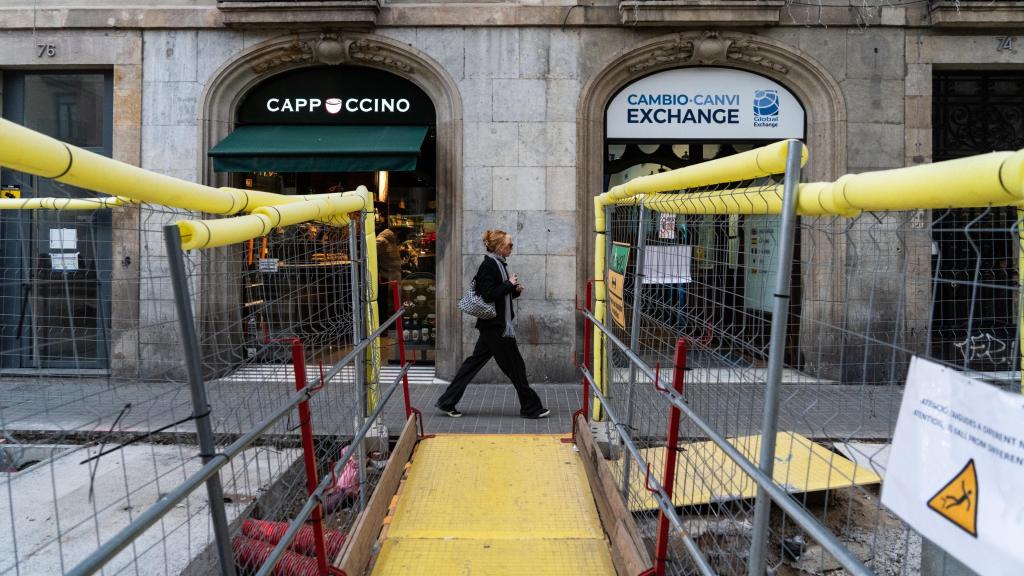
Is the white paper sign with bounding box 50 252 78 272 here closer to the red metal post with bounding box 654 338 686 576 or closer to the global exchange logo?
the red metal post with bounding box 654 338 686 576

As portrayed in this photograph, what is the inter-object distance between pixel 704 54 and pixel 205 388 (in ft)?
27.1

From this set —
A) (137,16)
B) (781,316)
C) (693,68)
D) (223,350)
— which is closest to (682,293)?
(781,316)

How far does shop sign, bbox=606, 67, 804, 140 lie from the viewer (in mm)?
9500

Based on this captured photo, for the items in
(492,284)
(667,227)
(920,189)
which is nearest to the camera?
(920,189)

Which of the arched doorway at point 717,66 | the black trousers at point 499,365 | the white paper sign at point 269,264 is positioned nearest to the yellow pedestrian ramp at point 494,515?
the black trousers at point 499,365

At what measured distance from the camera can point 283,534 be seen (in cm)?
323

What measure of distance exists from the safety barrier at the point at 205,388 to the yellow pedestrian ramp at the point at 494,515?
411 millimetres

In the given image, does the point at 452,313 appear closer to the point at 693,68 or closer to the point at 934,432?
the point at 693,68

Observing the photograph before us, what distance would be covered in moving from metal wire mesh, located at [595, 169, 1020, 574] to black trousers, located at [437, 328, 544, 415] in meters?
1.42

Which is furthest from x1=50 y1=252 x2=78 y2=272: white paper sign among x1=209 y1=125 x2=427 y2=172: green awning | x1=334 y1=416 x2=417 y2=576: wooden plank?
x1=209 y1=125 x2=427 y2=172: green awning

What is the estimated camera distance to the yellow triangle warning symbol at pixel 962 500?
135 cm

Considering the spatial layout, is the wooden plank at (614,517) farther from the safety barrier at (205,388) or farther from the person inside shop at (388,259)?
the person inside shop at (388,259)

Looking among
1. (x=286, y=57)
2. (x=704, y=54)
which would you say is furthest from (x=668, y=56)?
(x=286, y=57)

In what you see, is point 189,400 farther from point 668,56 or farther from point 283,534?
point 668,56
